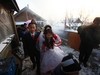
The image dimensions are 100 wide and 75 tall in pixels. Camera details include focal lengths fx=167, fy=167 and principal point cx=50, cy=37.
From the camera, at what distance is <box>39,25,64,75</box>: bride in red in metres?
4.22

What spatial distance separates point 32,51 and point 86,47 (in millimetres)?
2103

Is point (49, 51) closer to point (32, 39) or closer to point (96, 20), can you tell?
point (32, 39)

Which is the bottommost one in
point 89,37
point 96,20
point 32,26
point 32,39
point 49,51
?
point 89,37

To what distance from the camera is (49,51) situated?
14.3 feet

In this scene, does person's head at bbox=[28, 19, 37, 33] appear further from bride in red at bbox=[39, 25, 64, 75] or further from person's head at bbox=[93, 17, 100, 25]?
person's head at bbox=[93, 17, 100, 25]

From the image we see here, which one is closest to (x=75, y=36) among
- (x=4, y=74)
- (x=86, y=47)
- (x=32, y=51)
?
(x=86, y=47)

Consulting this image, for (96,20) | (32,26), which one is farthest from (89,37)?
(32,26)

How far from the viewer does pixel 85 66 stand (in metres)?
6.01

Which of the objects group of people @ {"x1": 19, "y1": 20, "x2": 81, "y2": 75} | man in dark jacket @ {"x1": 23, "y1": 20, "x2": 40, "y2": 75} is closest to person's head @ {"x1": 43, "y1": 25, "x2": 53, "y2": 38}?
group of people @ {"x1": 19, "y1": 20, "x2": 81, "y2": 75}

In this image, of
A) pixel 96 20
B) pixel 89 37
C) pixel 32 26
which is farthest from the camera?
pixel 89 37

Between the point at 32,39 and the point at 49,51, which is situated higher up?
the point at 32,39

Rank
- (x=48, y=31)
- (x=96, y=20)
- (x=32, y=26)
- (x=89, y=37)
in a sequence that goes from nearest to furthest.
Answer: (x=48, y=31) < (x=32, y=26) < (x=96, y=20) < (x=89, y=37)

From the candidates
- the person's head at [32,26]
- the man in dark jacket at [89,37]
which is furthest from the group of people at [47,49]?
the man in dark jacket at [89,37]

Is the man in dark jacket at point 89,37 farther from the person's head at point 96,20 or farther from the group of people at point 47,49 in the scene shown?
the group of people at point 47,49
